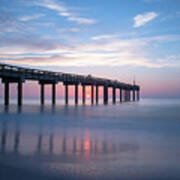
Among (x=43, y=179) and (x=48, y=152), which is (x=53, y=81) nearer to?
(x=48, y=152)

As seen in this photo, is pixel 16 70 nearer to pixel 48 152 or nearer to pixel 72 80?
pixel 72 80

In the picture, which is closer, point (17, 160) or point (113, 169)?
point (113, 169)

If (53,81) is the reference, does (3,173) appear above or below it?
below

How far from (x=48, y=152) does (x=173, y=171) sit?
3.75m

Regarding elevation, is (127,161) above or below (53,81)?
below

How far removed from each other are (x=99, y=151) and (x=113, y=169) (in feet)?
7.09

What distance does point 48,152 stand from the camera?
25.7 ft

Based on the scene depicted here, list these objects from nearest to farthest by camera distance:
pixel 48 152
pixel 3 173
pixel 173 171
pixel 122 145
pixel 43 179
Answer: pixel 43 179
pixel 3 173
pixel 173 171
pixel 48 152
pixel 122 145

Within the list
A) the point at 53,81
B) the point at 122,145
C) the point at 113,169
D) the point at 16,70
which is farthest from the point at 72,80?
the point at 113,169

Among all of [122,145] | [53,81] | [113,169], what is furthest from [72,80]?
[113,169]

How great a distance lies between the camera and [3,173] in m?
5.62

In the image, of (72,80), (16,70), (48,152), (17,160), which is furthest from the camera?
(72,80)

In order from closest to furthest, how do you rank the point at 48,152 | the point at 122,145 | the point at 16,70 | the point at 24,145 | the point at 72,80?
the point at 48,152 → the point at 24,145 → the point at 122,145 → the point at 16,70 → the point at 72,80

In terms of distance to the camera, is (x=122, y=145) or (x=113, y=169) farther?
(x=122, y=145)
